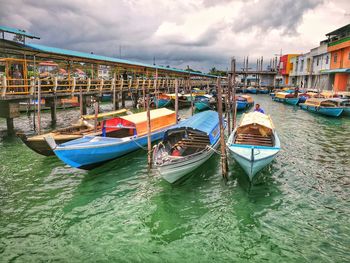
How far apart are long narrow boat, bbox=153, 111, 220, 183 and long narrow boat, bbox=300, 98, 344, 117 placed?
63.2 ft

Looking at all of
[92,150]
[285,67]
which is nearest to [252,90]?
[285,67]

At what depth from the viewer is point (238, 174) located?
12.2 m

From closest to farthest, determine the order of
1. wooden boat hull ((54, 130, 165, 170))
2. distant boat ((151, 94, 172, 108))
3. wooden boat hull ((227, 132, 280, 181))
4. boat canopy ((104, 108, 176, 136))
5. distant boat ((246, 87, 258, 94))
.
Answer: wooden boat hull ((227, 132, 280, 181)), wooden boat hull ((54, 130, 165, 170)), boat canopy ((104, 108, 176, 136)), distant boat ((151, 94, 172, 108)), distant boat ((246, 87, 258, 94))

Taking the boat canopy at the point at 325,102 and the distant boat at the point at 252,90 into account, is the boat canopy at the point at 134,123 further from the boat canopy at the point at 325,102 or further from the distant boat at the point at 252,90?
the distant boat at the point at 252,90

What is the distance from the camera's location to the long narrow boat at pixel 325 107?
93.5 ft

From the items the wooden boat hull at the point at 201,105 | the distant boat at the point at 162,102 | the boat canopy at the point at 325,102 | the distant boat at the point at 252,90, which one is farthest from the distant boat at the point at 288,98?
the distant boat at the point at 252,90

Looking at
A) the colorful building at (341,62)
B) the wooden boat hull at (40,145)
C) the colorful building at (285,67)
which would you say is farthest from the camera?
the colorful building at (285,67)

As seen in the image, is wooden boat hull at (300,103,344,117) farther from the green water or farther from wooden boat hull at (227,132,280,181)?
wooden boat hull at (227,132,280,181)

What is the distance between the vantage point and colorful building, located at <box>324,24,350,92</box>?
38.5 metres

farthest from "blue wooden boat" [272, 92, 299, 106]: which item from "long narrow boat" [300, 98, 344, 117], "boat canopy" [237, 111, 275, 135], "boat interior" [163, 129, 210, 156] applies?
"boat interior" [163, 129, 210, 156]

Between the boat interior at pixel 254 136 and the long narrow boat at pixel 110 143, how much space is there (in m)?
4.84

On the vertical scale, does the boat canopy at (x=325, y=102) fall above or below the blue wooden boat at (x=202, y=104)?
above

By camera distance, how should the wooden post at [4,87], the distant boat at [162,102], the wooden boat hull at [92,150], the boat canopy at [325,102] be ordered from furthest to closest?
the distant boat at [162,102] < the boat canopy at [325,102] < the wooden post at [4,87] < the wooden boat hull at [92,150]

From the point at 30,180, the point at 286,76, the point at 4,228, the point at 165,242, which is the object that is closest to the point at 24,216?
the point at 4,228
